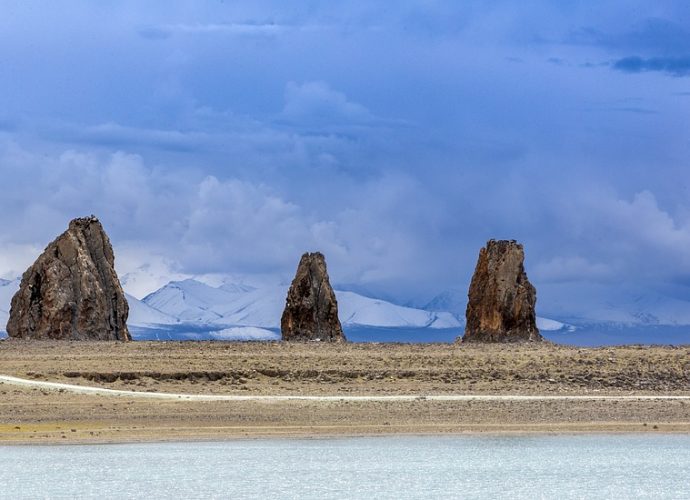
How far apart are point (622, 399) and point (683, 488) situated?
16891mm

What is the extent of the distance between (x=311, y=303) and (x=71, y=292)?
11.5m

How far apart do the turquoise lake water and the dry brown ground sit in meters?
2.49

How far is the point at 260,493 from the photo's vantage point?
3238 centimetres

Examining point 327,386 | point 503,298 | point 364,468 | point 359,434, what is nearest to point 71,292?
point 327,386

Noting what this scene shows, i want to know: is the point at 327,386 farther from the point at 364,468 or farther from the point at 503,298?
the point at 364,468

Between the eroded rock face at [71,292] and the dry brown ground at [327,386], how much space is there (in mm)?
3581

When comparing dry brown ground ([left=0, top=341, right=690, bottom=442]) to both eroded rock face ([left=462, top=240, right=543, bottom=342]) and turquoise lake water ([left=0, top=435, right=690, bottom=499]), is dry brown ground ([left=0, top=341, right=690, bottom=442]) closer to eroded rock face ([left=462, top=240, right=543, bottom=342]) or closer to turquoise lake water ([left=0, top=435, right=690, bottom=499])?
turquoise lake water ([left=0, top=435, right=690, bottom=499])

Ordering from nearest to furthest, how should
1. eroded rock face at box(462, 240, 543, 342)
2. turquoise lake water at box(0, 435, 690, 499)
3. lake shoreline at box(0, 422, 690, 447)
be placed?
turquoise lake water at box(0, 435, 690, 499)
lake shoreline at box(0, 422, 690, 447)
eroded rock face at box(462, 240, 543, 342)

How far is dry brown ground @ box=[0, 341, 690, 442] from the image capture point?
44.5 meters

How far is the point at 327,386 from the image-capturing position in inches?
2142

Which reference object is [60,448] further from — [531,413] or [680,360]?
[680,360]

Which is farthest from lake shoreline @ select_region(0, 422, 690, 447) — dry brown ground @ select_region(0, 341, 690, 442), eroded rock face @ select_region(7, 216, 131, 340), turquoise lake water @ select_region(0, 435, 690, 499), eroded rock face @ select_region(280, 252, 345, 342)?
eroded rock face @ select_region(280, 252, 345, 342)

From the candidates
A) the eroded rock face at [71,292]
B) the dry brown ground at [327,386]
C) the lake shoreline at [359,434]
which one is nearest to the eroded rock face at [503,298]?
the dry brown ground at [327,386]

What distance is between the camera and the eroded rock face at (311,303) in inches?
2662
